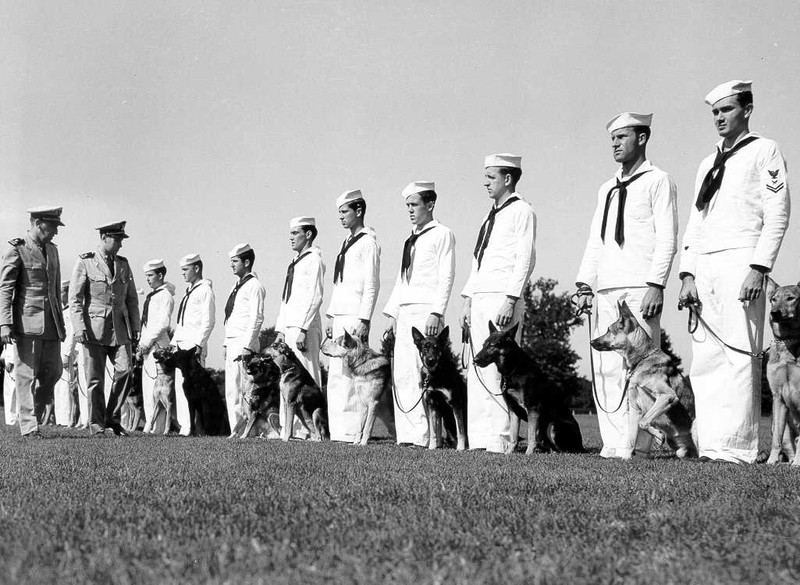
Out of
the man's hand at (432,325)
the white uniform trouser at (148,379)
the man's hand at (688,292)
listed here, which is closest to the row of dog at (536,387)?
the man's hand at (432,325)

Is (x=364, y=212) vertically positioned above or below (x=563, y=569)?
above

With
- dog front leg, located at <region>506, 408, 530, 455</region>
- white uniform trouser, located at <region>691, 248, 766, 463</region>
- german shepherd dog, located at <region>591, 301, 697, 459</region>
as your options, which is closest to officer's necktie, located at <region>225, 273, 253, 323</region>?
dog front leg, located at <region>506, 408, 530, 455</region>

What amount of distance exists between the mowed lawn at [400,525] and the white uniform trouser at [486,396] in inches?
119

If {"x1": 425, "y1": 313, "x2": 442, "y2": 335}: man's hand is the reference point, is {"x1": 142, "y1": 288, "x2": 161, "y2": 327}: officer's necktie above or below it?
above

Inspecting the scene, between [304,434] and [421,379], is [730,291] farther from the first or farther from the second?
[304,434]

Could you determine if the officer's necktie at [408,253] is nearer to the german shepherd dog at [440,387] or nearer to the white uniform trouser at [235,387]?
the german shepherd dog at [440,387]

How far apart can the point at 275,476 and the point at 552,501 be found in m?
2.11

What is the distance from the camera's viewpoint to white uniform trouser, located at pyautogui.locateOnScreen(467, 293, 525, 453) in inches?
377

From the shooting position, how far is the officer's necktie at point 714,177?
746cm

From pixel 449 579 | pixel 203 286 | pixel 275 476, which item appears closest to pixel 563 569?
pixel 449 579

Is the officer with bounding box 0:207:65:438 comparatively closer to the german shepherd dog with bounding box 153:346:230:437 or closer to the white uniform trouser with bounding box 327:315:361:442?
the german shepherd dog with bounding box 153:346:230:437

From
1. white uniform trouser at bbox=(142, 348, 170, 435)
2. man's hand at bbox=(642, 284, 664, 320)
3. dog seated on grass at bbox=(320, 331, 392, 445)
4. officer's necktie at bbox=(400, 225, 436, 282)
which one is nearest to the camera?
man's hand at bbox=(642, 284, 664, 320)

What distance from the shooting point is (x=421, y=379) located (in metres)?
10.5

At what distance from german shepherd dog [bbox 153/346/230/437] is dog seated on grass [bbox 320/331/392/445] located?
14.2 ft
